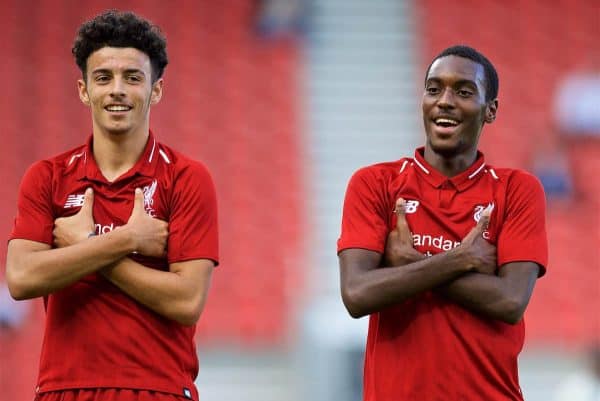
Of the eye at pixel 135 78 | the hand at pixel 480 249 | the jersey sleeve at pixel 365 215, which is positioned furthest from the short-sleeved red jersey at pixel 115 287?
the hand at pixel 480 249

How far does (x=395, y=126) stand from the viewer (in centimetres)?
1003

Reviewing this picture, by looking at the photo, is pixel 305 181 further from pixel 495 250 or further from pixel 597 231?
pixel 495 250

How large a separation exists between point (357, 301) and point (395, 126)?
6753 millimetres

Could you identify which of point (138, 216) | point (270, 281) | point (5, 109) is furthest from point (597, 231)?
point (138, 216)

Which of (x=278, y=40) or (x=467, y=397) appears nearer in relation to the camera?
(x=467, y=397)

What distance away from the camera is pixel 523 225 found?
352 cm

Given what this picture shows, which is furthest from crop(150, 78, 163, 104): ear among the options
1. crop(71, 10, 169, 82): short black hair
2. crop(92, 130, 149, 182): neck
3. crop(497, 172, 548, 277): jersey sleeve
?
crop(497, 172, 548, 277): jersey sleeve

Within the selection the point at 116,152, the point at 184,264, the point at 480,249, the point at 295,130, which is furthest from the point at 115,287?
the point at 295,130

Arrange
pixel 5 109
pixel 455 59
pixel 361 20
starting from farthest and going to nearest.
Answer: pixel 361 20 → pixel 5 109 → pixel 455 59

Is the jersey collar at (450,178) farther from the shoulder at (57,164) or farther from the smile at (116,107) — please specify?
the shoulder at (57,164)

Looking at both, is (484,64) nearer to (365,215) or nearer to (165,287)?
(365,215)

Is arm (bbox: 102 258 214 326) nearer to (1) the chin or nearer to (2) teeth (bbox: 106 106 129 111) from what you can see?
(2) teeth (bbox: 106 106 129 111)

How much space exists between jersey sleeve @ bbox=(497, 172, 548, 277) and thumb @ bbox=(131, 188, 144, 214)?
108cm

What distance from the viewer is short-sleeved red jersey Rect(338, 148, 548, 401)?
3.38m
